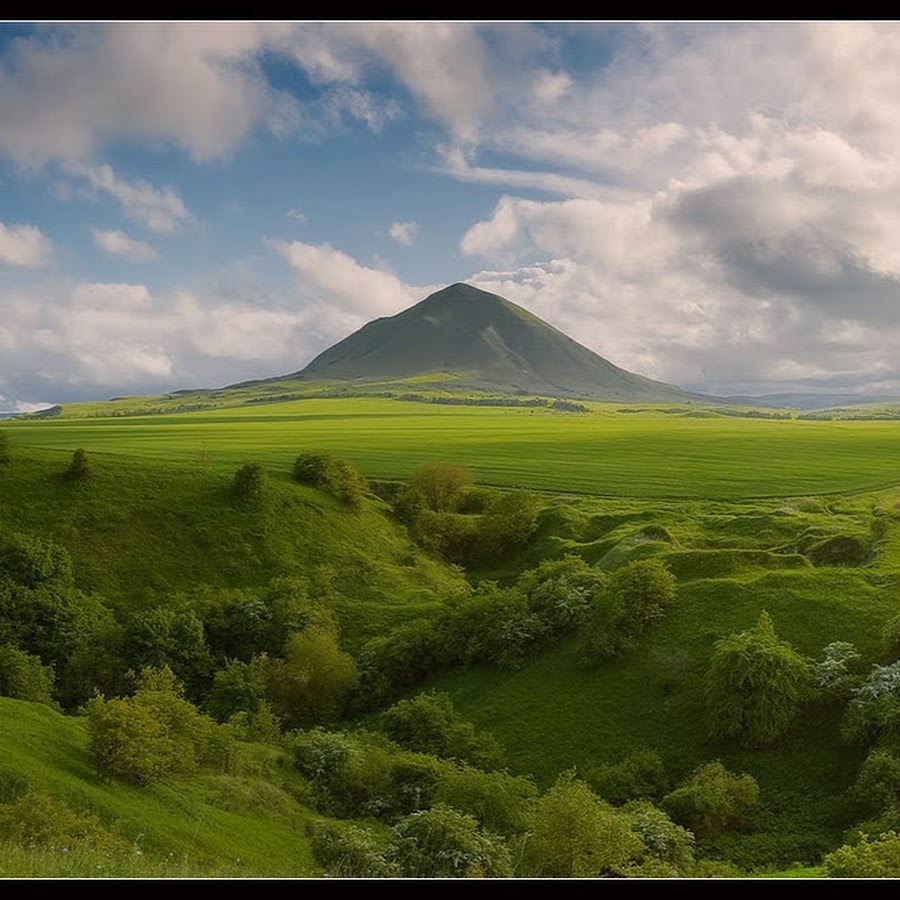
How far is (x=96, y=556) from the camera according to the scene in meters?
59.1

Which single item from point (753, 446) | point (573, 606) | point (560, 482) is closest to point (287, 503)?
point (573, 606)

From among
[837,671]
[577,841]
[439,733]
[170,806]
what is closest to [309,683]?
[439,733]

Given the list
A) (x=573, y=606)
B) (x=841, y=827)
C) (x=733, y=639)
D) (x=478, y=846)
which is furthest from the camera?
(x=573, y=606)

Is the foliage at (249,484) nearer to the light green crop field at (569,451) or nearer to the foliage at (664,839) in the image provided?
the light green crop field at (569,451)

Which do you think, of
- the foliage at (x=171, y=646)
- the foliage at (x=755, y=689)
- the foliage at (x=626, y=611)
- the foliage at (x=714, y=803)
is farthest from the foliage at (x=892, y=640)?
the foliage at (x=171, y=646)

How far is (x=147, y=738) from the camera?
86.0ft

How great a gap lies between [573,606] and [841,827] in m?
18.0

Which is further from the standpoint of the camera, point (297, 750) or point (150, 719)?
point (297, 750)

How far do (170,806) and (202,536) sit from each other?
40.9m

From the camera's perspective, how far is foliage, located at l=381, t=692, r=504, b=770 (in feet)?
108

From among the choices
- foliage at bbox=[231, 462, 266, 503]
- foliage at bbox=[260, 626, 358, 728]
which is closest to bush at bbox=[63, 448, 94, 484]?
foliage at bbox=[231, 462, 266, 503]
